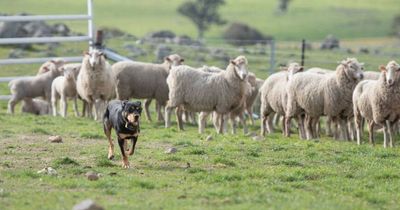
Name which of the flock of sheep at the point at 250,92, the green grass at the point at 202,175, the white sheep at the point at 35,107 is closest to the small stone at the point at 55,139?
the green grass at the point at 202,175

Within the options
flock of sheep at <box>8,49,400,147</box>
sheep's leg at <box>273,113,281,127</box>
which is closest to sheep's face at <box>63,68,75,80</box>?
flock of sheep at <box>8,49,400,147</box>

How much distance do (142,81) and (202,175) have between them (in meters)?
10.6

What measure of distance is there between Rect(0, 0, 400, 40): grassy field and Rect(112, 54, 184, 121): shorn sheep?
4644 cm

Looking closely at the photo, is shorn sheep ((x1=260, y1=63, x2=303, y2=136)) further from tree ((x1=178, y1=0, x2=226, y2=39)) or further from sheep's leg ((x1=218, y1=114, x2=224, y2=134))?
tree ((x1=178, y1=0, x2=226, y2=39))

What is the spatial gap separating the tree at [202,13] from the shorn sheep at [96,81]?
50.4m

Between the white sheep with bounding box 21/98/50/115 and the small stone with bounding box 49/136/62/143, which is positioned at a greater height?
the small stone with bounding box 49/136/62/143

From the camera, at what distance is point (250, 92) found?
20.4 m

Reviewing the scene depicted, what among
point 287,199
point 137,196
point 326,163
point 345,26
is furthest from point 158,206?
point 345,26

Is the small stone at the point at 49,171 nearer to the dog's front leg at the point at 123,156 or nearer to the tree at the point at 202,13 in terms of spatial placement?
the dog's front leg at the point at 123,156

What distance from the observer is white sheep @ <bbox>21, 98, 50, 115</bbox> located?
23.9 meters

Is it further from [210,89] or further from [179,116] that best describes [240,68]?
[179,116]

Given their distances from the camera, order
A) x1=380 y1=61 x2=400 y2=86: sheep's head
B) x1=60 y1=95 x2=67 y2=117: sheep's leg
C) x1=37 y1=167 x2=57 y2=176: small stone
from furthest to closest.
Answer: x1=60 y1=95 x2=67 y2=117: sheep's leg
x1=380 y1=61 x2=400 y2=86: sheep's head
x1=37 y1=167 x2=57 y2=176: small stone

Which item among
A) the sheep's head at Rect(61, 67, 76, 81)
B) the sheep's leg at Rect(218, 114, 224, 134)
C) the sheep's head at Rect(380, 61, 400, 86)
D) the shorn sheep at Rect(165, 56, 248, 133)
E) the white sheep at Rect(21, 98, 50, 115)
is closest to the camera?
the sheep's head at Rect(380, 61, 400, 86)

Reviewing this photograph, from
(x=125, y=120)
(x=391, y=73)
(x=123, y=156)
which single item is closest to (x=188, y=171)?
(x=123, y=156)
